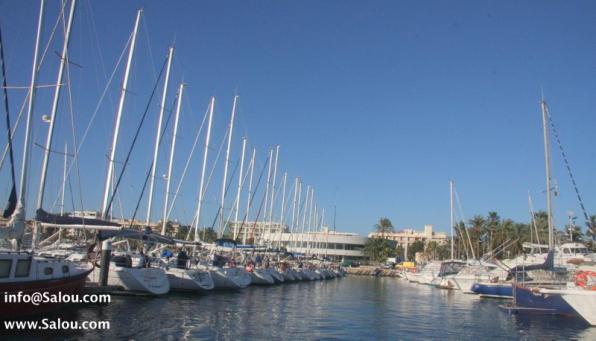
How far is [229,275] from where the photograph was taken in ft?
141

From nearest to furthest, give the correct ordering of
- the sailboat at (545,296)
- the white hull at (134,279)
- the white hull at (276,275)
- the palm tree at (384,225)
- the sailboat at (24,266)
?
the sailboat at (24,266), the white hull at (134,279), the sailboat at (545,296), the white hull at (276,275), the palm tree at (384,225)

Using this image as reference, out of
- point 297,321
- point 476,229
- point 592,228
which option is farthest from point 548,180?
point 476,229

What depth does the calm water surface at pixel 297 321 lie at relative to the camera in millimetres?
21609

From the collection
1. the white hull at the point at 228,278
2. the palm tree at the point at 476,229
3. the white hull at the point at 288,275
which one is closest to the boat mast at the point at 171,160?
the white hull at the point at 228,278

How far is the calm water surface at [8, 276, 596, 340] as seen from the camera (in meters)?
21.6

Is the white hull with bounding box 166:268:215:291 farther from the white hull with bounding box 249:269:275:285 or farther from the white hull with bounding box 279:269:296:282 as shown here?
the white hull with bounding box 279:269:296:282

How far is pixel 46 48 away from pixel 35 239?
9.90 metres

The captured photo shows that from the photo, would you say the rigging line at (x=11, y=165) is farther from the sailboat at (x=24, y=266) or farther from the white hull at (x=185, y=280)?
the white hull at (x=185, y=280)

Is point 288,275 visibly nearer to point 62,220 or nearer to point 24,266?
point 62,220

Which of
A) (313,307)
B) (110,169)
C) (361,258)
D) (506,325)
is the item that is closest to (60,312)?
(110,169)

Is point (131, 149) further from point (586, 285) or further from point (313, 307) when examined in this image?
point (586, 285)

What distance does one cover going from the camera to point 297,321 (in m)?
26.7

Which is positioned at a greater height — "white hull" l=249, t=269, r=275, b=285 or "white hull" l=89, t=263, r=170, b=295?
"white hull" l=89, t=263, r=170, b=295

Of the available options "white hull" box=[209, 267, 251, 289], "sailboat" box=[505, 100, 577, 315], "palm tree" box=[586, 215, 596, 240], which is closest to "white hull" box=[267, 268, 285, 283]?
"white hull" box=[209, 267, 251, 289]
